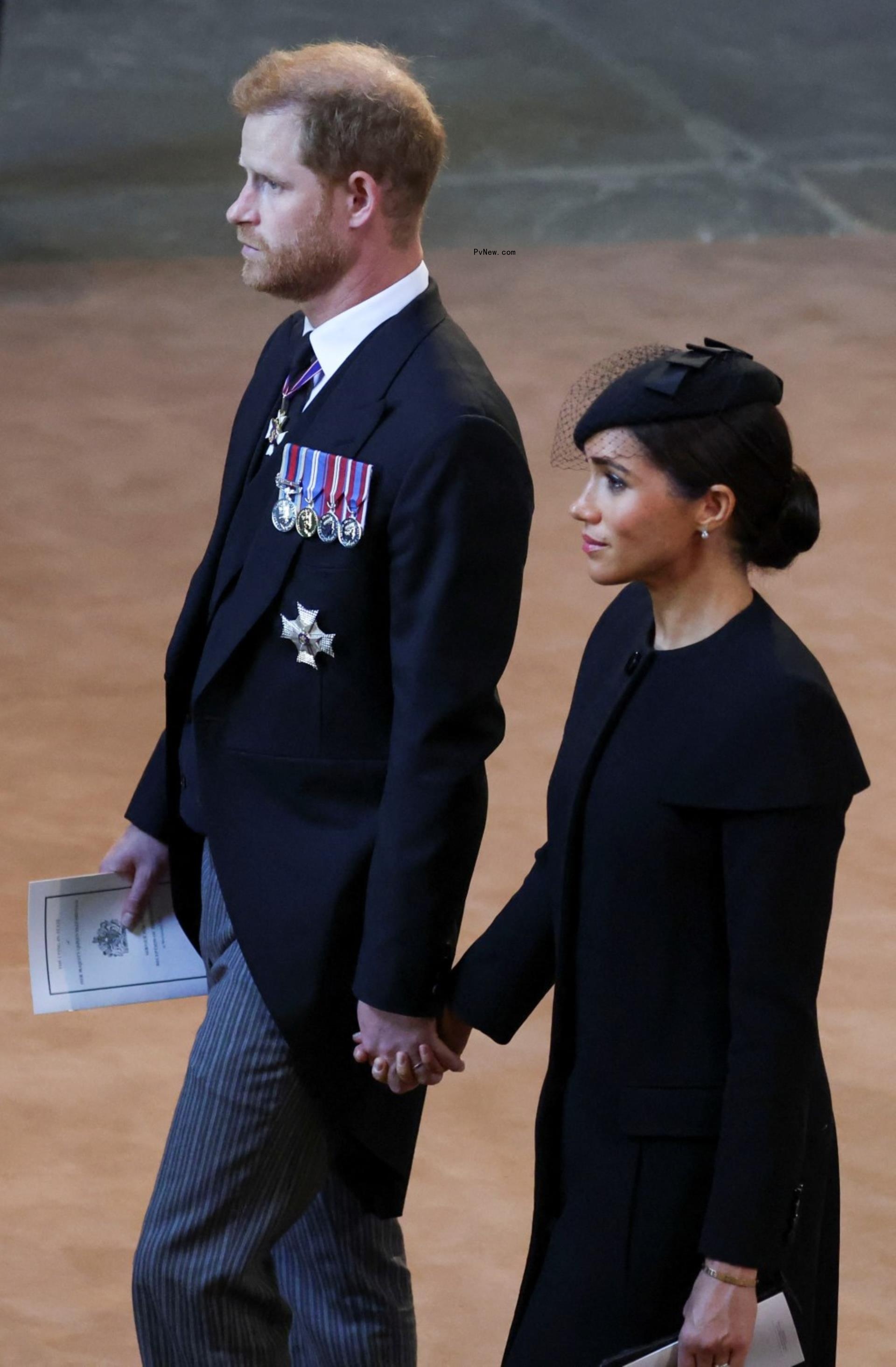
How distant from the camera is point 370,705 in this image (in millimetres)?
2271

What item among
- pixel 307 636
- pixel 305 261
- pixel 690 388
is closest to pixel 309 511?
pixel 307 636

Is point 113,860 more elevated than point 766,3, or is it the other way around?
point 766,3

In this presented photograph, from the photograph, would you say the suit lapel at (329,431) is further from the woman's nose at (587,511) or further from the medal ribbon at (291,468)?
the woman's nose at (587,511)

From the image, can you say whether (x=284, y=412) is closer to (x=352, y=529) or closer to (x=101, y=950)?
(x=352, y=529)

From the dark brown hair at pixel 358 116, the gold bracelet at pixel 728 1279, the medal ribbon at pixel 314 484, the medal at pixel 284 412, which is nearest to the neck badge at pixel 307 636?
the medal ribbon at pixel 314 484

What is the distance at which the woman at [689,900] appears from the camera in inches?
Answer: 73.4

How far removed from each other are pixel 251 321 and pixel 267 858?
5699 mm

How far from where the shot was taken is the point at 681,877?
1.91m

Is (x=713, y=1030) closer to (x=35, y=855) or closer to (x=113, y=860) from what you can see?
(x=113, y=860)

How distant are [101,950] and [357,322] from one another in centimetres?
87

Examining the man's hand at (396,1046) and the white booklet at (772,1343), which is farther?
the man's hand at (396,1046)

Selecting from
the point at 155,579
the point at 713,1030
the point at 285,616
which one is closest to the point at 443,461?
the point at 285,616

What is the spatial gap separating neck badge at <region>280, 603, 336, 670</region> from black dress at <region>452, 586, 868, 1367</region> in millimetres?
314

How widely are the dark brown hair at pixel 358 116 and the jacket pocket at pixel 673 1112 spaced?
1.00 metres
